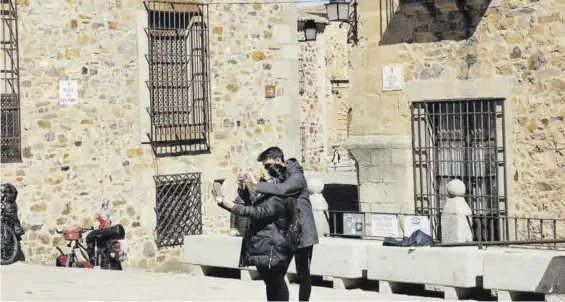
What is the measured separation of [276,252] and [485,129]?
671 cm

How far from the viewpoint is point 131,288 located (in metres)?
12.4

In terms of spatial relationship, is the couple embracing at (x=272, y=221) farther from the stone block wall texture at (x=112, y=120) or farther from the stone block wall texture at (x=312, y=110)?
the stone block wall texture at (x=312, y=110)

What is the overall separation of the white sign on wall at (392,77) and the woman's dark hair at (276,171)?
253 inches

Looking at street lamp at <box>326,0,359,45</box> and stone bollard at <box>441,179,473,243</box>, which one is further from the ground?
street lamp at <box>326,0,359,45</box>

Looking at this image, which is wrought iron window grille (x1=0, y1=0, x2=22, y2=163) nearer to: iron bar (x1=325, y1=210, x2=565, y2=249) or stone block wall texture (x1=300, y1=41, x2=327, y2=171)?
iron bar (x1=325, y1=210, x2=565, y2=249)

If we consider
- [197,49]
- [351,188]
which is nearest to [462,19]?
[197,49]

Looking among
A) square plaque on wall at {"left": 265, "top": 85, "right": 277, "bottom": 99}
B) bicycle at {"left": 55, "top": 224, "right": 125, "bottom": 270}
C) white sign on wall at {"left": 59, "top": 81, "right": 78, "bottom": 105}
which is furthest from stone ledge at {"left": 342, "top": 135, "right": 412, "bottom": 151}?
white sign on wall at {"left": 59, "top": 81, "right": 78, "bottom": 105}

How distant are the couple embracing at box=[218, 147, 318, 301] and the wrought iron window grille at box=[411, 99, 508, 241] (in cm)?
565

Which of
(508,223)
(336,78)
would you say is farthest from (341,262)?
(336,78)

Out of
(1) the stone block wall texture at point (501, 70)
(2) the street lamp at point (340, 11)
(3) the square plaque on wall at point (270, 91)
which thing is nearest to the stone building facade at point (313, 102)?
(3) the square plaque on wall at point (270, 91)

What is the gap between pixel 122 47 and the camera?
17.9 meters

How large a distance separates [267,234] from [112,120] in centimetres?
910

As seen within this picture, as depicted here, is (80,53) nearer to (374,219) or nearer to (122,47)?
(122,47)

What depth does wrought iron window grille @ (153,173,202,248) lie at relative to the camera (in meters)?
18.5
